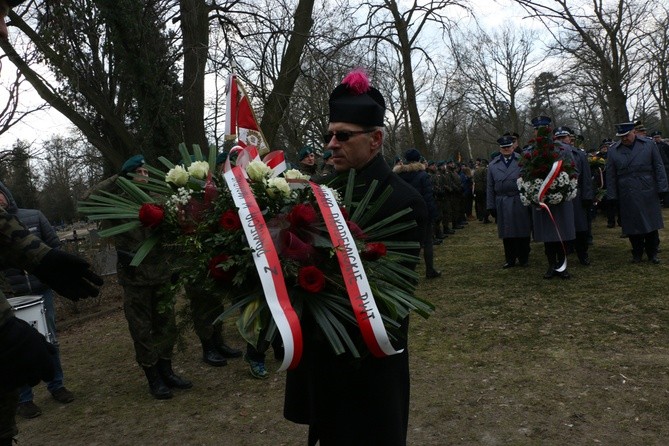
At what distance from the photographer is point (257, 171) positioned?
2240 mm

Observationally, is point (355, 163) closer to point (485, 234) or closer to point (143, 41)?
point (143, 41)

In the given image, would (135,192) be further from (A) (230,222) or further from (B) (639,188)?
(B) (639,188)

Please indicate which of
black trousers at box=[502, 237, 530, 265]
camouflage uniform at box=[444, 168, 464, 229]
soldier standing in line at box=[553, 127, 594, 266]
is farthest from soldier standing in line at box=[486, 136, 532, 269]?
camouflage uniform at box=[444, 168, 464, 229]

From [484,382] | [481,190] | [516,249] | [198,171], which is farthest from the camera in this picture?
[481,190]

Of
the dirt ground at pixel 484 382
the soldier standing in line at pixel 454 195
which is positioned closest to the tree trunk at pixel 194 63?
the dirt ground at pixel 484 382

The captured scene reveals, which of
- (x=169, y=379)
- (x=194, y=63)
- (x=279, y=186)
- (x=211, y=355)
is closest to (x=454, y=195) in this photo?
(x=194, y=63)

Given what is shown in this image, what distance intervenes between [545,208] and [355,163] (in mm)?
6221

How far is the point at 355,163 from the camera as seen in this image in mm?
2602

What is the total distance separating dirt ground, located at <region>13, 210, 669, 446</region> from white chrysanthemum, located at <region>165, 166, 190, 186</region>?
2.41 metres

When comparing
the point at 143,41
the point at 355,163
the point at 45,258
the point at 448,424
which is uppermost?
the point at 143,41

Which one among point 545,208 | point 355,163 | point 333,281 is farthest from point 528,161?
point 333,281

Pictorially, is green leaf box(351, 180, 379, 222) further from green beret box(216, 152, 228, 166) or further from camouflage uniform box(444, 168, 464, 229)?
camouflage uniform box(444, 168, 464, 229)

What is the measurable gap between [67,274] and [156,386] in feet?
10.4

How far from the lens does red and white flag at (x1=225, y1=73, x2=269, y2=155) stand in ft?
13.3
